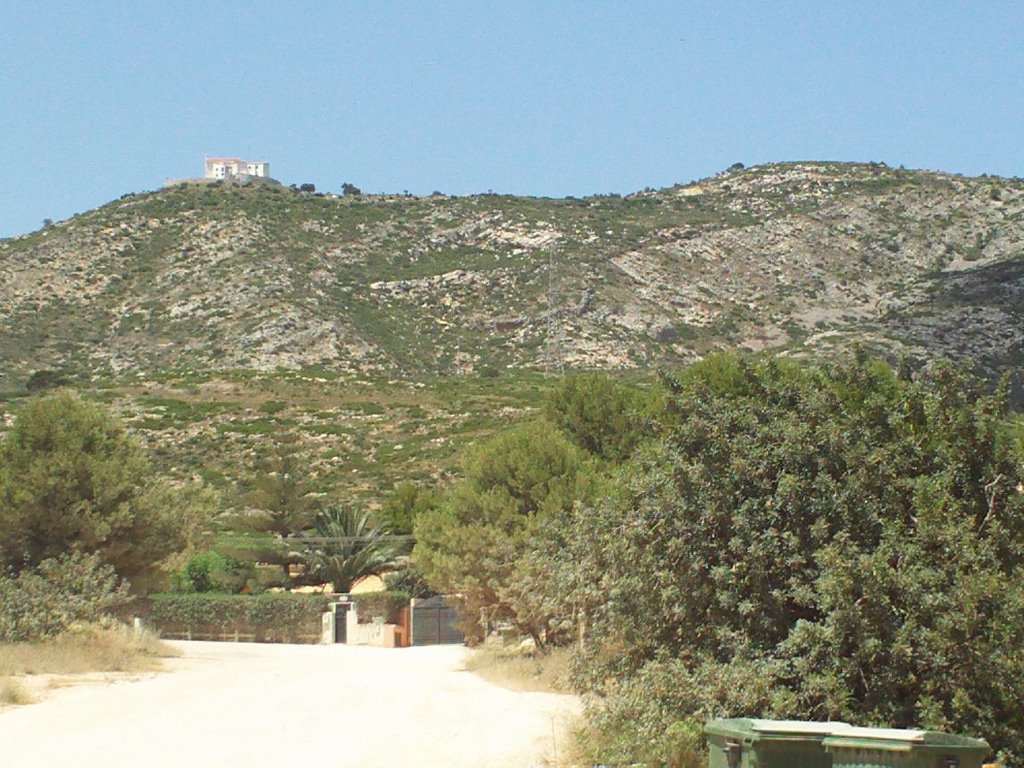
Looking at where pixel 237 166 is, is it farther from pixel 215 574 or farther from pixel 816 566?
pixel 816 566

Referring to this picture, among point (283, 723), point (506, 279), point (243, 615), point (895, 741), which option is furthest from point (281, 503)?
point (895, 741)

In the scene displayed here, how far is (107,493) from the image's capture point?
→ 27828 mm

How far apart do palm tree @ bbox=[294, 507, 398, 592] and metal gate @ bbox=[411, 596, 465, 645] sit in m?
3.13

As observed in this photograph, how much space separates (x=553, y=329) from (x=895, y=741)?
2950 inches

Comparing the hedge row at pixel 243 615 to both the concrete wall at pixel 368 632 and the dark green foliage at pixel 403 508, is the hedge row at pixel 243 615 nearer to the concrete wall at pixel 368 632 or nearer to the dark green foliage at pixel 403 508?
the concrete wall at pixel 368 632

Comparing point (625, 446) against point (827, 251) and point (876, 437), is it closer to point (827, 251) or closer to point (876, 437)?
point (876, 437)

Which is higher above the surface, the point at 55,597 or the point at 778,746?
the point at 55,597

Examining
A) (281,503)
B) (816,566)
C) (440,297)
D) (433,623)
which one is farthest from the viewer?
(440,297)

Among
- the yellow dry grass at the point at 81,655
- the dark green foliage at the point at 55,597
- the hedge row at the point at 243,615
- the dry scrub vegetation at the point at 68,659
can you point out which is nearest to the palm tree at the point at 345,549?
the hedge row at the point at 243,615

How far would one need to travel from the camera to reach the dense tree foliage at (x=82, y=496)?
27.3m

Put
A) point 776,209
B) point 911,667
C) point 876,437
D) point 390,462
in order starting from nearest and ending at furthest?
1. point 911,667
2. point 876,437
3. point 390,462
4. point 776,209

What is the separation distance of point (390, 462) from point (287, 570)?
1208cm

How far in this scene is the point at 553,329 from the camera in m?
83.8

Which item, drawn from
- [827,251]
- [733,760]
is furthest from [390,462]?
[733,760]
